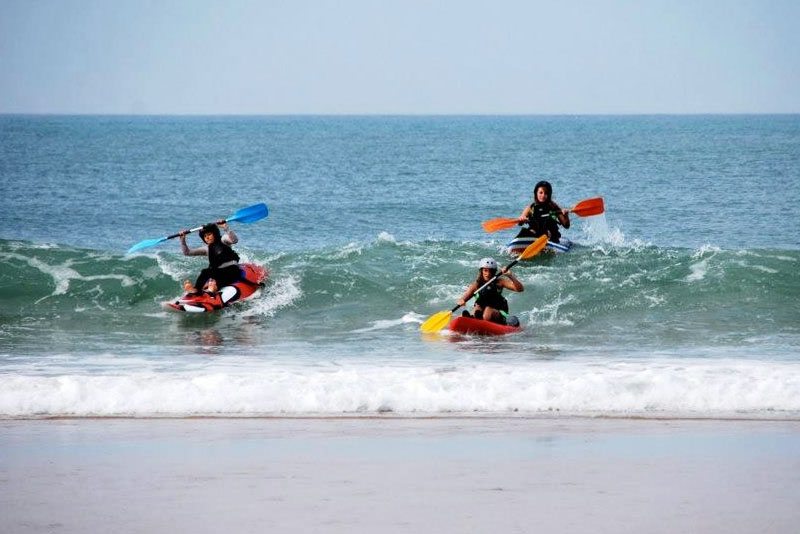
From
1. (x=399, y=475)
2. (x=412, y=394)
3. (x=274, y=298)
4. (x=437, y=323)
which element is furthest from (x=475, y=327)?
(x=399, y=475)

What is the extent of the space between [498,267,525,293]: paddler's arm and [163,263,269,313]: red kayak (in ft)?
12.7

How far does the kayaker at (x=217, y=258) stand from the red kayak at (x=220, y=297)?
130mm

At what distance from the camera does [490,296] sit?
13828 mm

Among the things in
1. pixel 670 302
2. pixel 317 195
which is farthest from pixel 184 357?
pixel 317 195

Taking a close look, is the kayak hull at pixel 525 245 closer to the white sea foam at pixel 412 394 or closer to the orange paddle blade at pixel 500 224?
the orange paddle blade at pixel 500 224

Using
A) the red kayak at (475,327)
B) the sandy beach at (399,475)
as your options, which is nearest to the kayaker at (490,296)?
the red kayak at (475,327)

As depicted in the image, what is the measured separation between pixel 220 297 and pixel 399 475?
28.6 ft

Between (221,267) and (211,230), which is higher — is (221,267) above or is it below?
below

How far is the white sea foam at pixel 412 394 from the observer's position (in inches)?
362

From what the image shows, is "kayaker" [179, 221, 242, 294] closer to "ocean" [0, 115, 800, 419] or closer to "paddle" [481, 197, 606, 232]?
"ocean" [0, 115, 800, 419]

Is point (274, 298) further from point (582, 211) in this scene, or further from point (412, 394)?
point (412, 394)

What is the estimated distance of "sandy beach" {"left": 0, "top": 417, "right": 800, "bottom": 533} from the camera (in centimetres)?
643

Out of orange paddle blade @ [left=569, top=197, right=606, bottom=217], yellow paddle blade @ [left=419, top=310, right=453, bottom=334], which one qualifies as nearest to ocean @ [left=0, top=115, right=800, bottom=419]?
yellow paddle blade @ [left=419, top=310, right=453, bottom=334]

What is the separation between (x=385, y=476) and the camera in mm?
7238
